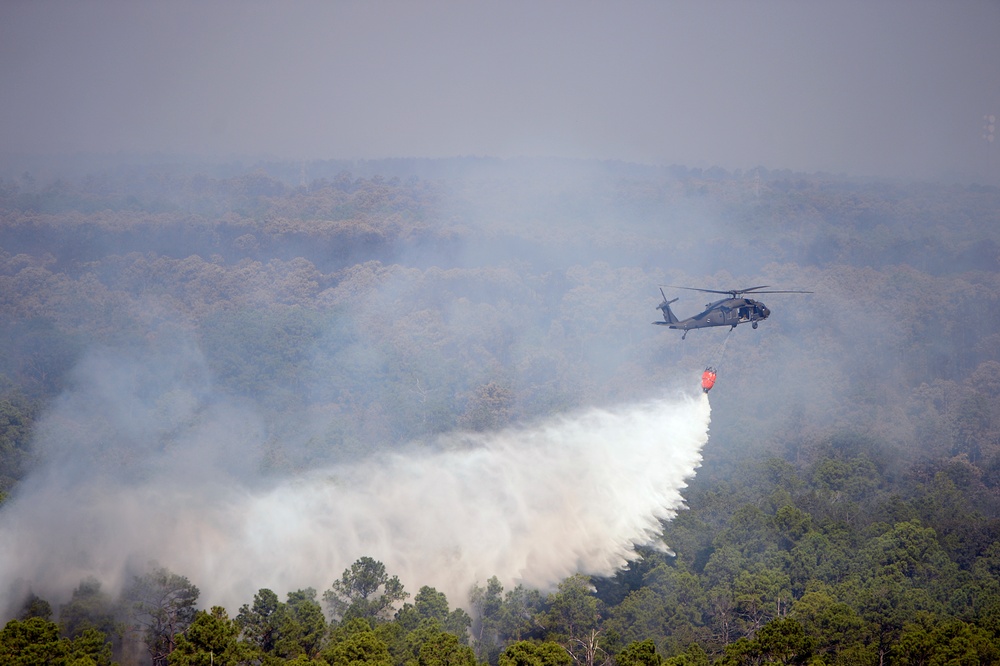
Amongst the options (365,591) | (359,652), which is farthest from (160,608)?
(359,652)

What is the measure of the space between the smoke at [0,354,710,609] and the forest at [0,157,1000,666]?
246 millimetres

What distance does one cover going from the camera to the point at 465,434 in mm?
67312

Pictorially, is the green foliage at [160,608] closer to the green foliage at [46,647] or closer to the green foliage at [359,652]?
the green foliage at [46,647]

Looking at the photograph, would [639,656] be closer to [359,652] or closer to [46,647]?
[359,652]

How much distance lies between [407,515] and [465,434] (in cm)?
1046

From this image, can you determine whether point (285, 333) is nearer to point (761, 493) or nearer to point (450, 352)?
point (450, 352)

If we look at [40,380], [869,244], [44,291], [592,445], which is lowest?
[592,445]

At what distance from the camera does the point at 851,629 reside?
46562mm

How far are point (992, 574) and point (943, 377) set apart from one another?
8395 cm

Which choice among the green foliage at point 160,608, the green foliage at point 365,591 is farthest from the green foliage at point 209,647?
the green foliage at point 365,591

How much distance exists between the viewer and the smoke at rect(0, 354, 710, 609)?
52.5 meters

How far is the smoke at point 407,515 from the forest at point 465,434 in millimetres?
246

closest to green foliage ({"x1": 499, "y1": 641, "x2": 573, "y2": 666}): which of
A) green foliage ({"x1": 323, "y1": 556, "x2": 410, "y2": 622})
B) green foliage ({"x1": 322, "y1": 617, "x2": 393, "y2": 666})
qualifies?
green foliage ({"x1": 322, "y1": 617, "x2": 393, "y2": 666})

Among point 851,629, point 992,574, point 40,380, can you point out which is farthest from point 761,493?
point 40,380
